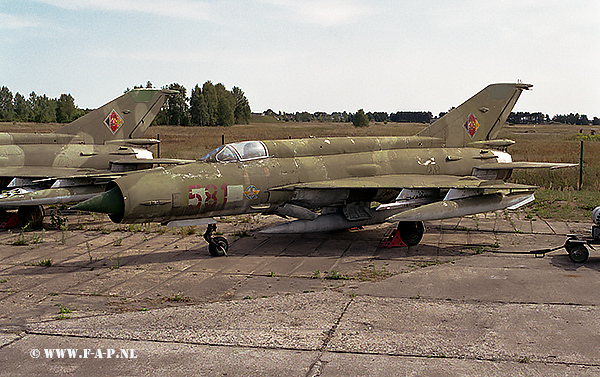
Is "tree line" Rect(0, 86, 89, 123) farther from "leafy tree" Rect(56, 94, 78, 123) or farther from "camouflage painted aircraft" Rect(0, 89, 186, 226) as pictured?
"camouflage painted aircraft" Rect(0, 89, 186, 226)

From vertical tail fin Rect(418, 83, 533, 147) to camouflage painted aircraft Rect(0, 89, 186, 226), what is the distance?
28.8 ft

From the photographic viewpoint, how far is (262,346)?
6.89 meters

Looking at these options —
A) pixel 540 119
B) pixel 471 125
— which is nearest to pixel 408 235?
pixel 471 125

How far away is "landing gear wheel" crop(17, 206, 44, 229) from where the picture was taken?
50.5ft

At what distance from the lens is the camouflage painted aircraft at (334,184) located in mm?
10625

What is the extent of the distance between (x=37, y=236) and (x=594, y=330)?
1287 centimetres

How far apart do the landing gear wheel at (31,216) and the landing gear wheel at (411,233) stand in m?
10.2

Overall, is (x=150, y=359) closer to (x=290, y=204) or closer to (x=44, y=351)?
(x=44, y=351)

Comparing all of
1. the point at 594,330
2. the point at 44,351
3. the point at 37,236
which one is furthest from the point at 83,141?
the point at 594,330

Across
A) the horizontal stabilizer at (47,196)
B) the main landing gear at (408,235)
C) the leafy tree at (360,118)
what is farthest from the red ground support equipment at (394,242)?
the leafy tree at (360,118)

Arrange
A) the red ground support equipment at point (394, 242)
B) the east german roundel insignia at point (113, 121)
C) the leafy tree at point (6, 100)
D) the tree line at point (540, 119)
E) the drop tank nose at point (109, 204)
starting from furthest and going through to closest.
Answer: the tree line at point (540, 119)
the leafy tree at point (6, 100)
the east german roundel insignia at point (113, 121)
the red ground support equipment at point (394, 242)
the drop tank nose at point (109, 204)

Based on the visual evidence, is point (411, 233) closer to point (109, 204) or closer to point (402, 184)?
point (402, 184)

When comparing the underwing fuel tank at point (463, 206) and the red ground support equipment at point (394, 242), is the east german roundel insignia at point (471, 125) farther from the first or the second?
the red ground support equipment at point (394, 242)

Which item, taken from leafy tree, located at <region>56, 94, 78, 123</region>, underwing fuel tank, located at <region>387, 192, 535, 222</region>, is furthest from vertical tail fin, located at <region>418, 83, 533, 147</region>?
leafy tree, located at <region>56, 94, 78, 123</region>
